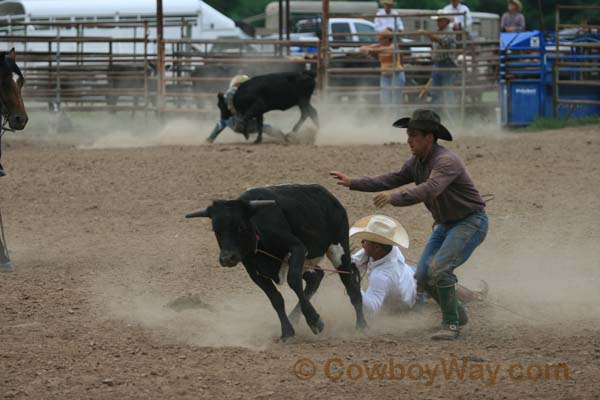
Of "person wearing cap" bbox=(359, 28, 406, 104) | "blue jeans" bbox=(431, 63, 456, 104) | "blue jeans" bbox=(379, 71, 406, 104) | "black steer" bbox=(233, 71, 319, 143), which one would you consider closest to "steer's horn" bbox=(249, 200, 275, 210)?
"black steer" bbox=(233, 71, 319, 143)

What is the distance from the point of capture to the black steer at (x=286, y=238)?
617 cm

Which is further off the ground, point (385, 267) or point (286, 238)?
point (286, 238)

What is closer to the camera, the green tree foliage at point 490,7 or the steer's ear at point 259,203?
the steer's ear at point 259,203

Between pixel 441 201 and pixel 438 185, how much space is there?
0.33 meters

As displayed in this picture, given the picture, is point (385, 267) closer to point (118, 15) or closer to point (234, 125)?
point (234, 125)

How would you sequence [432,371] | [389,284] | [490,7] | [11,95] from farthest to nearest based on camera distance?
1. [490,7]
2. [11,95]
3. [389,284]
4. [432,371]

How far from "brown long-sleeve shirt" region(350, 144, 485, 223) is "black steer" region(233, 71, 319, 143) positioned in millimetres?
9636

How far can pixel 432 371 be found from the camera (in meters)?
5.55

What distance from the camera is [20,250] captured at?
9.70m

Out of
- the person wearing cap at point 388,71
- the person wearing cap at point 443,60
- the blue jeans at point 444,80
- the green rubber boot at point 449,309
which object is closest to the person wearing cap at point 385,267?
the green rubber boot at point 449,309

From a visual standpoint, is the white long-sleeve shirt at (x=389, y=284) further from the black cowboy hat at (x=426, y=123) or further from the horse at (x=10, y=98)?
the horse at (x=10, y=98)

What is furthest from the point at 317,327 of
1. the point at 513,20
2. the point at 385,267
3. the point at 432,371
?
the point at 513,20

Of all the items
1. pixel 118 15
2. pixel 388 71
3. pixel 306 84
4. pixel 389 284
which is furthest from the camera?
pixel 118 15

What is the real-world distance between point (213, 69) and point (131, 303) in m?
15.7
